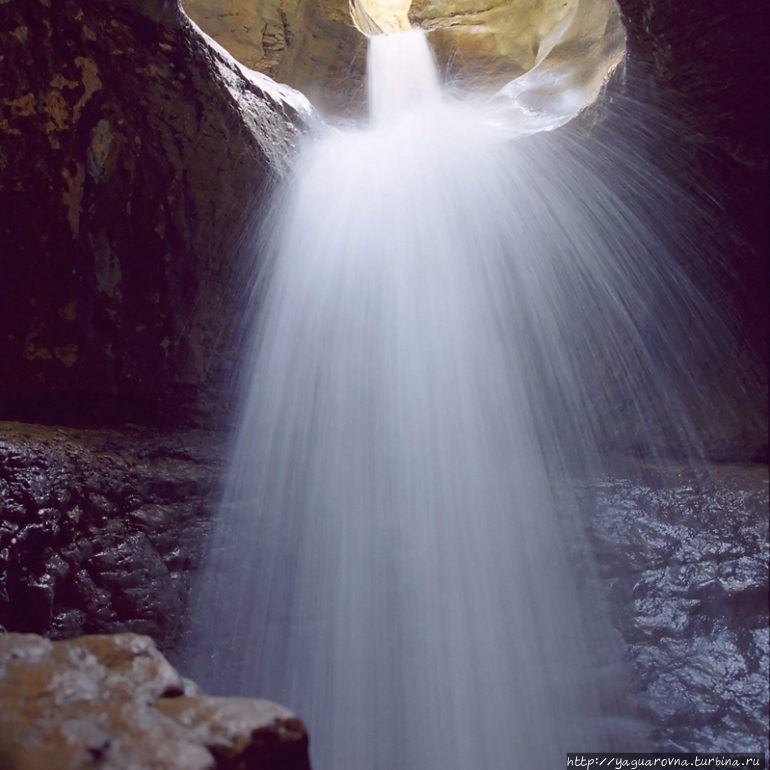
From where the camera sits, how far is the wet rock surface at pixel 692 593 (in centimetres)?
342

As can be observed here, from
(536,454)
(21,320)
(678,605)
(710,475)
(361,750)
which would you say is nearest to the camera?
(361,750)

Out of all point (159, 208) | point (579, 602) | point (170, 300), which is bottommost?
point (579, 602)

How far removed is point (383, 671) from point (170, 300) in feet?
10.9

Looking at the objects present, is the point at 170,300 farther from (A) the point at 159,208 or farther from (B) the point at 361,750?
(B) the point at 361,750

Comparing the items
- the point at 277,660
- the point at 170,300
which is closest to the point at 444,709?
the point at 277,660

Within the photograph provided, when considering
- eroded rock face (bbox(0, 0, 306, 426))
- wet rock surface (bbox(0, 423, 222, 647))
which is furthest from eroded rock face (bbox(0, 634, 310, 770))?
eroded rock face (bbox(0, 0, 306, 426))

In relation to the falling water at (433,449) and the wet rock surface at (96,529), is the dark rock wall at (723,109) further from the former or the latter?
the wet rock surface at (96,529)

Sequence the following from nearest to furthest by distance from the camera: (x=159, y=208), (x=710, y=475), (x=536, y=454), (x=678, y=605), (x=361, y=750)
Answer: (x=361, y=750)
(x=678, y=605)
(x=159, y=208)
(x=710, y=475)
(x=536, y=454)

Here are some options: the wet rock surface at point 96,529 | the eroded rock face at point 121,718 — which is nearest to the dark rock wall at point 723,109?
the wet rock surface at point 96,529

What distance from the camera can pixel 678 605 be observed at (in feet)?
13.3

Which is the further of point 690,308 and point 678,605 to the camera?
point 690,308

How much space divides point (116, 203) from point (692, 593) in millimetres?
5107

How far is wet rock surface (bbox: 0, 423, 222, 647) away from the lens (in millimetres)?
3625

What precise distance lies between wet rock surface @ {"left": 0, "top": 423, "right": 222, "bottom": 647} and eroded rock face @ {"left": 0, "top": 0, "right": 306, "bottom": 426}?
0.41m
